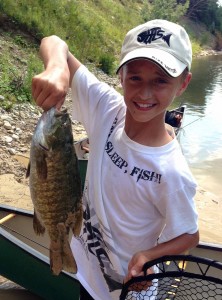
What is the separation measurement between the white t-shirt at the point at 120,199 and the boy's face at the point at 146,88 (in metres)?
0.16

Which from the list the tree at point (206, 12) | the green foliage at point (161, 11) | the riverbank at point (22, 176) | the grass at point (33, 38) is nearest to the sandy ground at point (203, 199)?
the riverbank at point (22, 176)

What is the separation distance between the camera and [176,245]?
1753 mm

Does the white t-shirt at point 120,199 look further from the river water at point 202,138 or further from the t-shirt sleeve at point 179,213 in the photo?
the river water at point 202,138

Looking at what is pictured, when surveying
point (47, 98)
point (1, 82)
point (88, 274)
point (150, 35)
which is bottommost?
point (1, 82)

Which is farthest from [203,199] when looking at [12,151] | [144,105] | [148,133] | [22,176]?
[144,105]

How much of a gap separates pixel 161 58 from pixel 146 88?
14 cm

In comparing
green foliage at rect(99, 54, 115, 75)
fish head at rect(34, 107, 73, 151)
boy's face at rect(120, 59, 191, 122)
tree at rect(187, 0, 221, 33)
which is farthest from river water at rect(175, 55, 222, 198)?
tree at rect(187, 0, 221, 33)

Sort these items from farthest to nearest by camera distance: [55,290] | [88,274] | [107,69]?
[107,69]
[55,290]
[88,274]

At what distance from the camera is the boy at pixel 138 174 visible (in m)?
1.74

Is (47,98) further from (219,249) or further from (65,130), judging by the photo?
(219,249)

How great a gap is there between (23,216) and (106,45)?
18124 mm

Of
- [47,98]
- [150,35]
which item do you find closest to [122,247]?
[47,98]

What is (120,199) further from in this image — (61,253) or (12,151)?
(12,151)

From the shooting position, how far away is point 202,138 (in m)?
13.3
